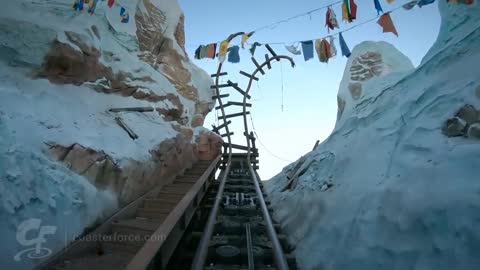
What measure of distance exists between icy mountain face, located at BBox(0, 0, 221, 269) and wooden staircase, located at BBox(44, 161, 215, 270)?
24cm

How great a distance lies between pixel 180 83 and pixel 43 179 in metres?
7.89

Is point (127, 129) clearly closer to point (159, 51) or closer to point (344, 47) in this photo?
point (159, 51)

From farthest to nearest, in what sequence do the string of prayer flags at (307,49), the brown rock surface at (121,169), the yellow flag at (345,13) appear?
1. the string of prayer flags at (307,49)
2. the yellow flag at (345,13)
3. the brown rock surface at (121,169)

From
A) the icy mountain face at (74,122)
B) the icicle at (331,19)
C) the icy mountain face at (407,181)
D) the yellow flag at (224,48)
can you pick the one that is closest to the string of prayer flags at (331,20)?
the icicle at (331,19)

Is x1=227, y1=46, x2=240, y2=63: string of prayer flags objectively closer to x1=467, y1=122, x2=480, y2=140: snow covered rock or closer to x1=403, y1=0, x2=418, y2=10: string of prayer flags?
x1=403, y1=0, x2=418, y2=10: string of prayer flags

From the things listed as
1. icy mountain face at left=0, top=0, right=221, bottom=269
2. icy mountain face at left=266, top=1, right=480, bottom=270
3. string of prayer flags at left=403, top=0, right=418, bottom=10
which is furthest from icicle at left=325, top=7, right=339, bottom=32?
icy mountain face at left=0, top=0, right=221, bottom=269

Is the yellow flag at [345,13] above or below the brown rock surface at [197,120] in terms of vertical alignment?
above

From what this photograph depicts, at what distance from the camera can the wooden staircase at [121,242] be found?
2796 millimetres

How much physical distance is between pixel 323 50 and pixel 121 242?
8529 mm

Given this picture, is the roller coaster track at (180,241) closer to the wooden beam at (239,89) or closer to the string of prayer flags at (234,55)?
the string of prayer flags at (234,55)

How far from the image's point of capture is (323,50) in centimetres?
891

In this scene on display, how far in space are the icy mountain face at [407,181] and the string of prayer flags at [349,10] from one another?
2347mm

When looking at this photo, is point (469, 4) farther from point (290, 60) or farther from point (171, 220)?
point (290, 60)

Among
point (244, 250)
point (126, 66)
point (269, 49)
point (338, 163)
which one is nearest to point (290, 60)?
point (269, 49)
